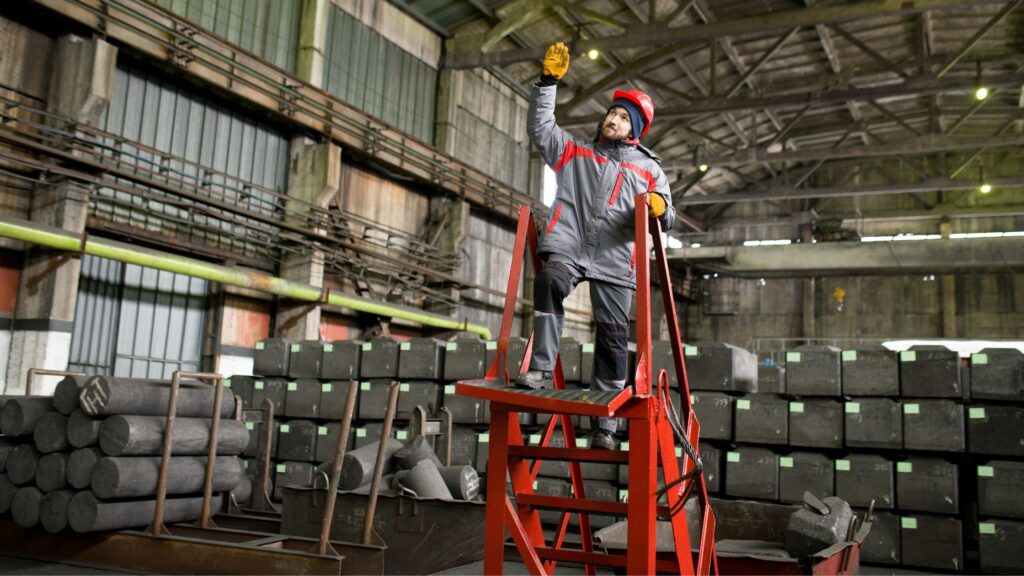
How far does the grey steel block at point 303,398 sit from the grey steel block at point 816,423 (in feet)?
20.0

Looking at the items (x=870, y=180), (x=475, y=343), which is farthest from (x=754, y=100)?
(x=870, y=180)

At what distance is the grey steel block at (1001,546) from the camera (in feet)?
25.5

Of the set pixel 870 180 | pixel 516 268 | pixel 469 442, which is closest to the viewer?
pixel 516 268

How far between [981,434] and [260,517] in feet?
24.4

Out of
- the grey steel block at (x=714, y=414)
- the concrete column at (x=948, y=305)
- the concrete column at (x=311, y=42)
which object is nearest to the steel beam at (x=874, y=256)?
the concrete column at (x=948, y=305)

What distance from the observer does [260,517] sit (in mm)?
7953

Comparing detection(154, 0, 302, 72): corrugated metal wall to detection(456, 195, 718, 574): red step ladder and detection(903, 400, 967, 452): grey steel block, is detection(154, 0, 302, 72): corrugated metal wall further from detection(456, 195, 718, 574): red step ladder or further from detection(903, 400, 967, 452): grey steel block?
detection(903, 400, 967, 452): grey steel block

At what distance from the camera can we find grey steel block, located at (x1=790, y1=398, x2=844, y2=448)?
28.2 feet

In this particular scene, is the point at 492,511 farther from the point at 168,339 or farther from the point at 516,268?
the point at 168,339

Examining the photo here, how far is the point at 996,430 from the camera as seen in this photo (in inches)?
320

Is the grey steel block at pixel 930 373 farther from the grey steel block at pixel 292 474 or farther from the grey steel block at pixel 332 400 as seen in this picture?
the grey steel block at pixel 292 474

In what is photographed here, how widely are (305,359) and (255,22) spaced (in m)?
6.77

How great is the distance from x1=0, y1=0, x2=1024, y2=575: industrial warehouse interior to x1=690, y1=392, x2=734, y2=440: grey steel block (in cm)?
3

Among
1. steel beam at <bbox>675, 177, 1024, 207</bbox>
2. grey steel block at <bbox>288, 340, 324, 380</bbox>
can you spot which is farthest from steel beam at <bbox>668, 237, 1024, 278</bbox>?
grey steel block at <bbox>288, 340, 324, 380</bbox>
